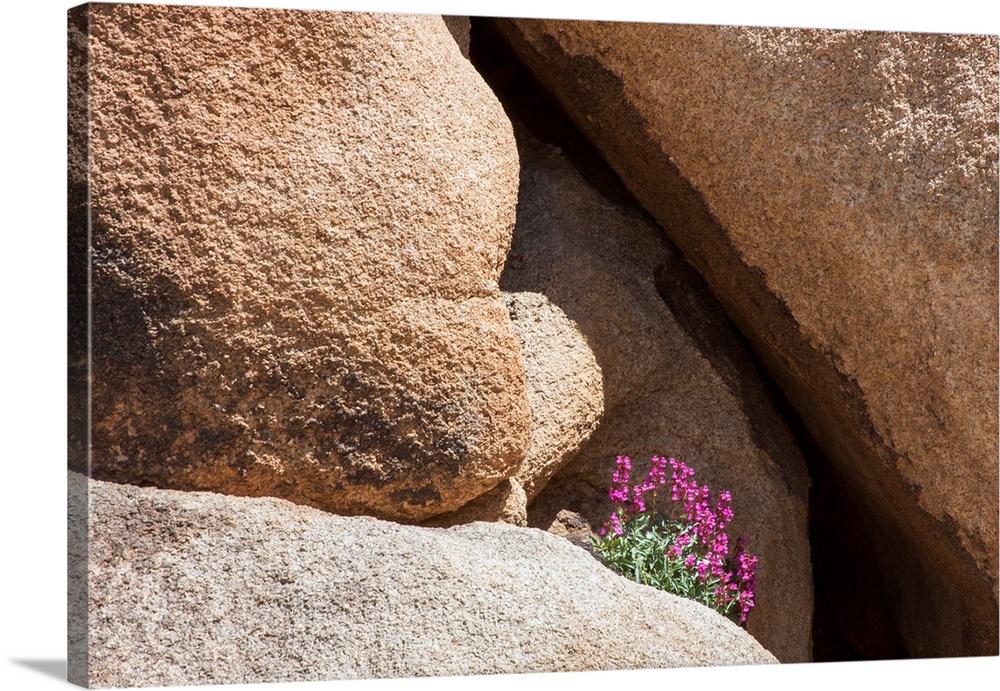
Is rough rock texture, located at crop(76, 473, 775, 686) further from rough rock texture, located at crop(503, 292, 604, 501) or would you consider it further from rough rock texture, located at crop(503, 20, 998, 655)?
rough rock texture, located at crop(503, 20, 998, 655)

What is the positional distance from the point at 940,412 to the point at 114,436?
2.95 meters

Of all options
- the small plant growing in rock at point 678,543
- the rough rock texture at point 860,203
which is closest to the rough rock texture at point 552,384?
the small plant growing in rock at point 678,543

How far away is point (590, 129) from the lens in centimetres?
557

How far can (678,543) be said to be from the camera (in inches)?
196

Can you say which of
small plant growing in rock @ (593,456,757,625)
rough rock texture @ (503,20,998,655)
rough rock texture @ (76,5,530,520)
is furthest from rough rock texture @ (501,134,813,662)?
rough rock texture @ (76,5,530,520)

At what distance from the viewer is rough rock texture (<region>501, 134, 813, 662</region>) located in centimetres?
544

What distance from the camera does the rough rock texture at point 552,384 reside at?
519 centimetres

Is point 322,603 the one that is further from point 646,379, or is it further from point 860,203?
point 860,203

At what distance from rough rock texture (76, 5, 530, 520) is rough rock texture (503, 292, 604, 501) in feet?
1.68

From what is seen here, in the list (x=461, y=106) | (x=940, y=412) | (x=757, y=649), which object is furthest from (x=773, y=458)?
(x=461, y=106)

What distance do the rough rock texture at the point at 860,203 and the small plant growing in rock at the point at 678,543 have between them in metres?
0.67

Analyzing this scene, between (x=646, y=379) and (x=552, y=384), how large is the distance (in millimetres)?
484

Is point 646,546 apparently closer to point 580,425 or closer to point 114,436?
point 580,425

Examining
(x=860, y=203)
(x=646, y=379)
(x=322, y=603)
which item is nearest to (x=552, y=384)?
(x=646, y=379)
